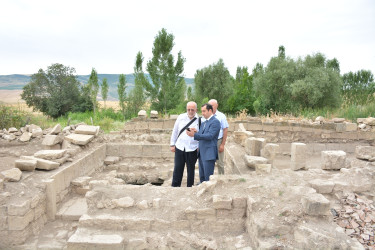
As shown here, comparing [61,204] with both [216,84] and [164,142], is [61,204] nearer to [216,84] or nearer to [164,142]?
[164,142]

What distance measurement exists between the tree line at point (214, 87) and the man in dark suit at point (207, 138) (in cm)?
1202

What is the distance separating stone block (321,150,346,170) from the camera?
511 cm

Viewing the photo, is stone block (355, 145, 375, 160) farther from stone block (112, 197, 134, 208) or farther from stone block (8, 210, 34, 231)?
stone block (8, 210, 34, 231)

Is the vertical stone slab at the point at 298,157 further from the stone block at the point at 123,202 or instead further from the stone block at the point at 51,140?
the stone block at the point at 51,140

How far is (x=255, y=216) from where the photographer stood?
11.4ft

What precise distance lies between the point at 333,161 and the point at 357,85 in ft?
72.2

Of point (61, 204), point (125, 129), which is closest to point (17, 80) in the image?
point (125, 129)

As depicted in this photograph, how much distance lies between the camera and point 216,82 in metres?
22.1

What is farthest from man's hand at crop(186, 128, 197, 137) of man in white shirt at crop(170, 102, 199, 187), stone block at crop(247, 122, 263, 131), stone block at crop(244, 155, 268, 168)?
stone block at crop(247, 122, 263, 131)

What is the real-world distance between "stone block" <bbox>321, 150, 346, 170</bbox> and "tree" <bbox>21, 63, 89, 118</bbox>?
21528 millimetres

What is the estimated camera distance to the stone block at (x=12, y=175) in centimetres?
436

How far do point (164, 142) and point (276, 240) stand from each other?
20.7 feet

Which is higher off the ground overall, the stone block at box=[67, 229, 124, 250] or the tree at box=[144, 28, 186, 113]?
the tree at box=[144, 28, 186, 113]

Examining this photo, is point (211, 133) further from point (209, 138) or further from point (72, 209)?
point (72, 209)
